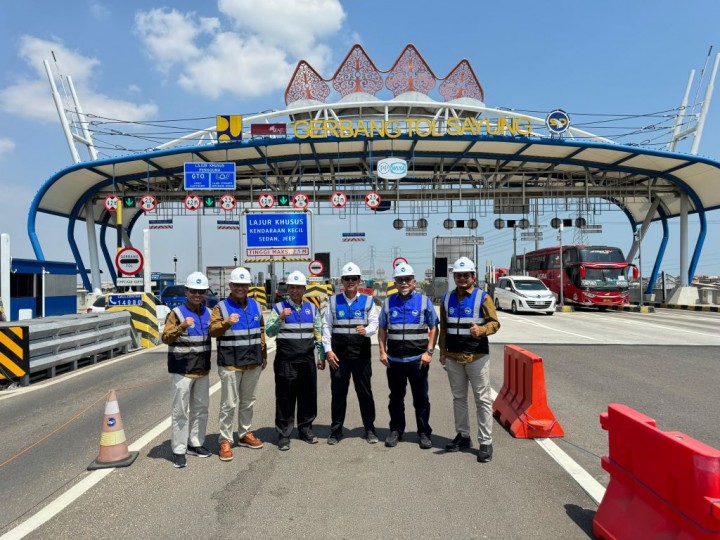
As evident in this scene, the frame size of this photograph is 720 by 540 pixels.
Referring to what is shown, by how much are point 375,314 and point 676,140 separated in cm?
3518

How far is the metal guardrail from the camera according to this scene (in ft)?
30.1

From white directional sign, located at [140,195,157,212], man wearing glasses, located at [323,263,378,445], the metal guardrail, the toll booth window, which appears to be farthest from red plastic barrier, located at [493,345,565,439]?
white directional sign, located at [140,195,157,212]

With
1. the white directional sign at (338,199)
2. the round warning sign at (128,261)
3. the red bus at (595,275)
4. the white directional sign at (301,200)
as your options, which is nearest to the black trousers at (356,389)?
the round warning sign at (128,261)

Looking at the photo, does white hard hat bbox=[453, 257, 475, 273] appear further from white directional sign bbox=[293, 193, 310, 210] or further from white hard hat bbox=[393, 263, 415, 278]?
white directional sign bbox=[293, 193, 310, 210]

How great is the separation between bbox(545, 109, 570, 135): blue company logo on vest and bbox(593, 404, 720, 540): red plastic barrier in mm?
25804

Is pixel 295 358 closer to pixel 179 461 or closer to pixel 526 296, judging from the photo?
pixel 179 461

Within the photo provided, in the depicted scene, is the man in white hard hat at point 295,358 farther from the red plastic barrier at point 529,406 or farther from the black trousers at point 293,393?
the red plastic barrier at point 529,406

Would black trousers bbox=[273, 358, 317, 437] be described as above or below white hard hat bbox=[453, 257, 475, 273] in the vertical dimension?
below

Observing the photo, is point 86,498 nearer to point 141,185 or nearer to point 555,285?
point 555,285

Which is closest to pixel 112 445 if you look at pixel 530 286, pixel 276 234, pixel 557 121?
pixel 276 234

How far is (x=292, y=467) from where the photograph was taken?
4.67 metres

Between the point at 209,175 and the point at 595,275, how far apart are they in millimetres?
21231

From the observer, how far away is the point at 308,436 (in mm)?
5430

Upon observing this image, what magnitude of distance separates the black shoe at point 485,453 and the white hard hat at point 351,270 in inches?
82.9
